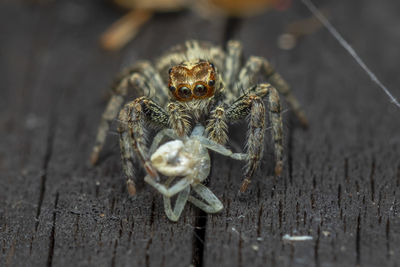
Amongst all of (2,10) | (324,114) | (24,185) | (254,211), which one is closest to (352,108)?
(324,114)

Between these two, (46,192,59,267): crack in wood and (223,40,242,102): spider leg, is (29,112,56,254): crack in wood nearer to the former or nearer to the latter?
(46,192,59,267): crack in wood

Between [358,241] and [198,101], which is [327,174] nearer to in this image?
[358,241]

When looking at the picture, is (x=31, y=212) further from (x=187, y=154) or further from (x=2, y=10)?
(x=2, y=10)

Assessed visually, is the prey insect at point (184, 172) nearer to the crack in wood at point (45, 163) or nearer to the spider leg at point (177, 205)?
the spider leg at point (177, 205)

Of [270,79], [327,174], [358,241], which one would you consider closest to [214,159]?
[327,174]

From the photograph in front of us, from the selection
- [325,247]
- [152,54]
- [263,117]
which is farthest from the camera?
[152,54]

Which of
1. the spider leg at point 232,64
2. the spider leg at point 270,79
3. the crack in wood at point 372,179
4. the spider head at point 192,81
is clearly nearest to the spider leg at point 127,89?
the spider head at point 192,81

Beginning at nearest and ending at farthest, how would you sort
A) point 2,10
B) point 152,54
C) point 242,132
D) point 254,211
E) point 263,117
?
point 254,211
point 263,117
point 242,132
point 152,54
point 2,10

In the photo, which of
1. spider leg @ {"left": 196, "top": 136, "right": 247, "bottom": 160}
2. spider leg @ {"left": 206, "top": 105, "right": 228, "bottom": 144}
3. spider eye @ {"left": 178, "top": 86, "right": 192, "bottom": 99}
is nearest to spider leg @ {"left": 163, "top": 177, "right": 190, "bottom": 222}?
spider leg @ {"left": 196, "top": 136, "right": 247, "bottom": 160}
